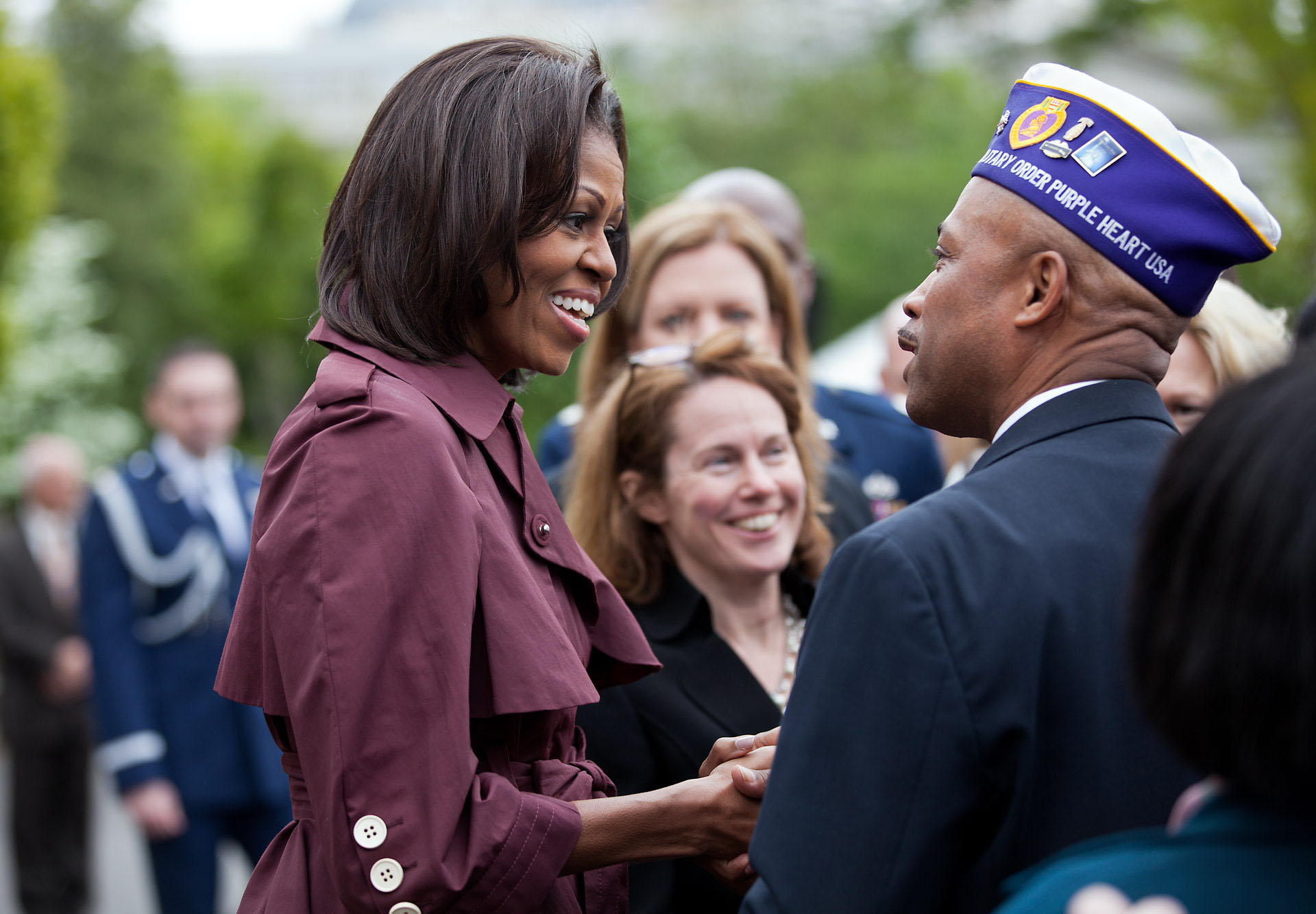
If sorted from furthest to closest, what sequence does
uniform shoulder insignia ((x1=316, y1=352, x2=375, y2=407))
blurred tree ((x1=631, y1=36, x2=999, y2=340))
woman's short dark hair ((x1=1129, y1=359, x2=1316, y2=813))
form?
blurred tree ((x1=631, y1=36, x2=999, y2=340)) < uniform shoulder insignia ((x1=316, y1=352, x2=375, y2=407)) < woman's short dark hair ((x1=1129, y1=359, x2=1316, y2=813))

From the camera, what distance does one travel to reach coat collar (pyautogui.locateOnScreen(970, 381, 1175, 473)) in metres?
1.90

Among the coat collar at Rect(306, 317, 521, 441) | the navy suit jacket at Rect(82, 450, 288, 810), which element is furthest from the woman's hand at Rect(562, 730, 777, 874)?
the navy suit jacket at Rect(82, 450, 288, 810)

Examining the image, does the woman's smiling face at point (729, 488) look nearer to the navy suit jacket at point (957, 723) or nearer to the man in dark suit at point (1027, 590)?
the man in dark suit at point (1027, 590)

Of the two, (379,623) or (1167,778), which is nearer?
(1167,778)

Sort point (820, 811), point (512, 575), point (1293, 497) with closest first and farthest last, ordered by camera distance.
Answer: point (1293, 497) < point (820, 811) < point (512, 575)

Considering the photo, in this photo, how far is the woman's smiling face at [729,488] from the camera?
10.8ft

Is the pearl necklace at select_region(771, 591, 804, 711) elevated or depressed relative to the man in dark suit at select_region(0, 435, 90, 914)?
elevated

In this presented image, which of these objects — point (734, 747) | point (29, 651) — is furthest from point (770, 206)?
point (29, 651)

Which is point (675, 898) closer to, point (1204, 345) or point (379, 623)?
point (379, 623)

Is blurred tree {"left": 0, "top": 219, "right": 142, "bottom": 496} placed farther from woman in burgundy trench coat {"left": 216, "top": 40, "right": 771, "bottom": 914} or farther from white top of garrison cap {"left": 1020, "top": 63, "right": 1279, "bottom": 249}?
white top of garrison cap {"left": 1020, "top": 63, "right": 1279, "bottom": 249}

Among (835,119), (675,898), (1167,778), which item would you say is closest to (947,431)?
(1167,778)

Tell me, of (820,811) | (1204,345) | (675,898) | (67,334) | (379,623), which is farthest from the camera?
(67,334)

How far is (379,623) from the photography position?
186 cm

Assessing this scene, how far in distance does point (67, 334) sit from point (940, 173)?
735 inches
